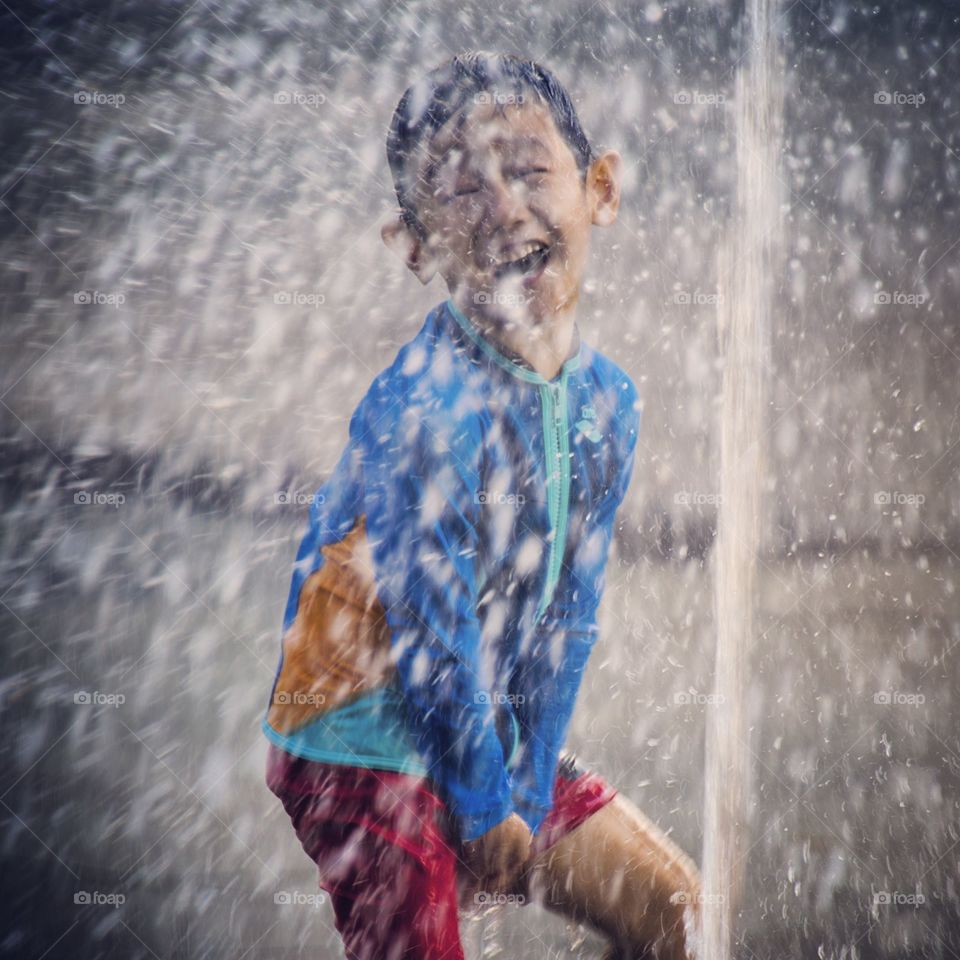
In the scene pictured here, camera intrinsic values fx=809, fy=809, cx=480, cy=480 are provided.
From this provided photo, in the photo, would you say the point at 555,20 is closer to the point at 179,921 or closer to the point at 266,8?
the point at 266,8

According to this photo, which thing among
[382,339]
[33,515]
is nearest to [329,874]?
[33,515]

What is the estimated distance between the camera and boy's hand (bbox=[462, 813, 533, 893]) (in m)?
1.11

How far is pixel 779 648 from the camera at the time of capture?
1272mm

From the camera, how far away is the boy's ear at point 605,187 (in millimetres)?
1163

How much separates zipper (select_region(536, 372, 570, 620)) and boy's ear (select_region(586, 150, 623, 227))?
9.4 inches

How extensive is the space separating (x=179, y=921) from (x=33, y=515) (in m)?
0.60

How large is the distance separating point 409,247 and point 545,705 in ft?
2.23
